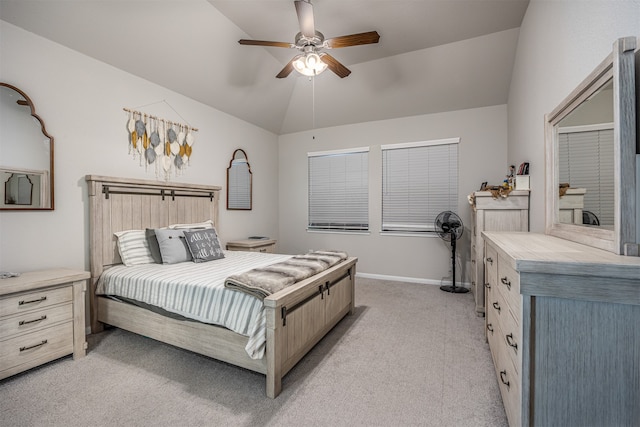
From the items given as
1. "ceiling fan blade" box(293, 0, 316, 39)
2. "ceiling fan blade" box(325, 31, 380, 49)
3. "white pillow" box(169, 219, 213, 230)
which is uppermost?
"ceiling fan blade" box(293, 0, 316, 39)

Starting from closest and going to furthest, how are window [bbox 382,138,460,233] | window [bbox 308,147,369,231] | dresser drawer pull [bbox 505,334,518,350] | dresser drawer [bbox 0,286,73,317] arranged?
dresser drawer pull [bbox 505,334,518,350] < dresser drawer [bbox 0,286,73,317] < window [bbox 382,138,460,233] < window [bbox 308,147,369,231]

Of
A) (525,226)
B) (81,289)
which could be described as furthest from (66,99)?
(525,226)

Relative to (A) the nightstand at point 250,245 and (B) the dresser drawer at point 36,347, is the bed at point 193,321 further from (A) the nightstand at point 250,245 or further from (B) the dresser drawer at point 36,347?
(A) the nightstand at point 250,245

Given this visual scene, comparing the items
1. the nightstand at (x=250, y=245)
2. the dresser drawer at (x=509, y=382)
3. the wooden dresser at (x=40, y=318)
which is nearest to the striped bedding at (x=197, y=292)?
the wooden dresser at (x=40, y=318)

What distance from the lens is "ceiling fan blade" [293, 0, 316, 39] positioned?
2100 mm

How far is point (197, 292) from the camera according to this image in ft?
6.55

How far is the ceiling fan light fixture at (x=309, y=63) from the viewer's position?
253 cm

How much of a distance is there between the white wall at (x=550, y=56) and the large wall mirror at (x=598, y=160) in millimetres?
140

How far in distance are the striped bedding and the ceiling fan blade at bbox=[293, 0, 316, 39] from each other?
210 centimetres

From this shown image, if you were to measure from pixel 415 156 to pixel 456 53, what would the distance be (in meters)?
1.45

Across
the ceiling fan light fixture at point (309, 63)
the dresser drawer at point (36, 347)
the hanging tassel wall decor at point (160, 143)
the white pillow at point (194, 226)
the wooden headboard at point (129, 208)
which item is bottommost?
the dresser drawer at point (36, 347)

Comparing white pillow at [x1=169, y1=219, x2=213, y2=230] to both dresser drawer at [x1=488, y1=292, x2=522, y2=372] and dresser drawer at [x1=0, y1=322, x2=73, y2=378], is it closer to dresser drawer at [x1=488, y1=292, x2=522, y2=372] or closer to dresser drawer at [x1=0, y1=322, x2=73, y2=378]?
dresser drawer at [x1=0, y1=322, x2=73, y2=378]

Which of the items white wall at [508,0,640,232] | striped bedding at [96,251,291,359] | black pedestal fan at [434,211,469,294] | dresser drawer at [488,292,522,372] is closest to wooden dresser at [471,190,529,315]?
white wall at [508,0,640,232]

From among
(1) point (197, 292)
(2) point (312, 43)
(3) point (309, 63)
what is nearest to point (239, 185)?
(3) point (309, 63)
